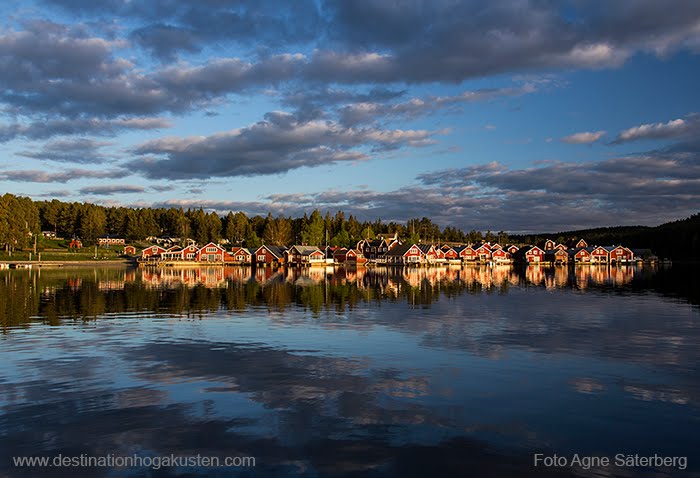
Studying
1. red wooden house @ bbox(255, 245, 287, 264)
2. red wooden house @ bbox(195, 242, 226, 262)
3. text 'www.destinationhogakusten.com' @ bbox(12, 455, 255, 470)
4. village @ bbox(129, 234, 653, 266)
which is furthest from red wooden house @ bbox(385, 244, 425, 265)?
text 'www.destinationhogakusten.com' @ bbox(12, 455, 255, 470)

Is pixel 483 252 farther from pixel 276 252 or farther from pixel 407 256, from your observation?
pixel 276 252

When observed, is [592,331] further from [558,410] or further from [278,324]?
[278,324]

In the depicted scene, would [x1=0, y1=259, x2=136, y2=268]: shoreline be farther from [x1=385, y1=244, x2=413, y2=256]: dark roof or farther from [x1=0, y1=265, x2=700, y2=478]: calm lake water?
[x1=0, y1=265, x2=700, y2=478]: calm lake water

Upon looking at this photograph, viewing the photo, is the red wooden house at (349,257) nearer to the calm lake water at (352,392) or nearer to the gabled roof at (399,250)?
the gabled roof at (399,250)

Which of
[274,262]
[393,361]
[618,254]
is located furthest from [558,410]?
[618,254]

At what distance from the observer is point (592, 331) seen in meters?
29.6

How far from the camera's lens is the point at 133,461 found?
452 inches

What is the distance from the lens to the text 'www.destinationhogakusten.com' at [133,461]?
11305 millimetres

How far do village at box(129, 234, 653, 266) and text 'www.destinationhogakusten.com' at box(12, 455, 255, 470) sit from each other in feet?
447

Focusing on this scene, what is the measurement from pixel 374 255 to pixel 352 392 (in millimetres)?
172237

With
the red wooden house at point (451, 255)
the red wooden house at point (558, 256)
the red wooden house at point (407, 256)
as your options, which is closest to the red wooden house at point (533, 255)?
the red wooden house at point (558, 256)

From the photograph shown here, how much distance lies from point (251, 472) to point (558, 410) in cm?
916

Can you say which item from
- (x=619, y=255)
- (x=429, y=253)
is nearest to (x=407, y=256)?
(x=429, y=253)

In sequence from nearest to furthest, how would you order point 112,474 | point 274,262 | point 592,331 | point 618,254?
1. point 112,474
2. point 592,331
3. point 274,262
4. point 618,254
